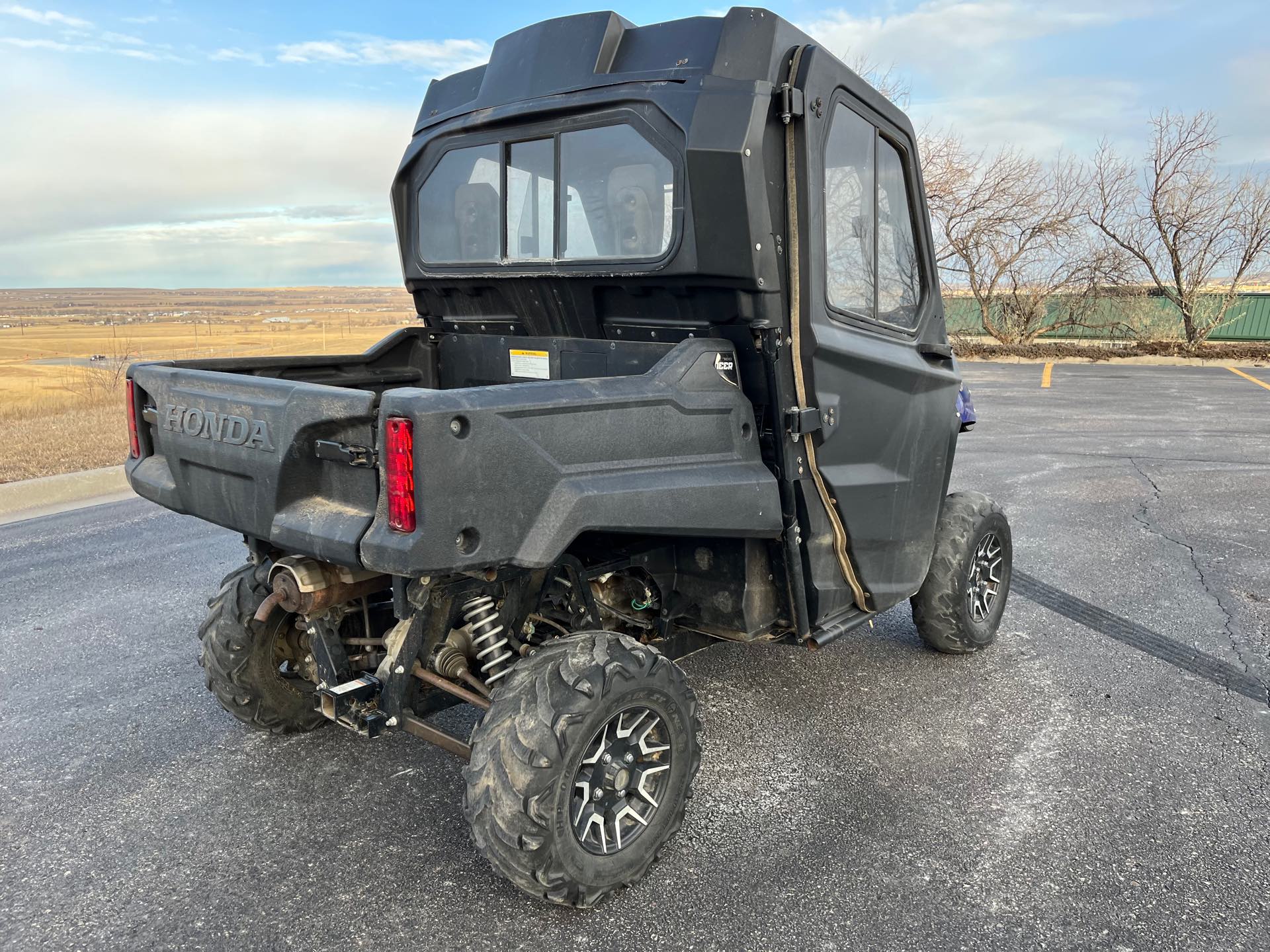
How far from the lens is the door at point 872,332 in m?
3.30

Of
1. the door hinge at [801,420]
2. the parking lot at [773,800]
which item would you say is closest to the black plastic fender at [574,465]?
the door hinge at [801,420]

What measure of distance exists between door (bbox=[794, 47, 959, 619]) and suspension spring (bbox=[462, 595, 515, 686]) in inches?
49.1

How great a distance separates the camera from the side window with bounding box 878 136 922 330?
387cm

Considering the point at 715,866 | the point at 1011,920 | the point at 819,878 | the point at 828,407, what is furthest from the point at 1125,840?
the point at 828,407

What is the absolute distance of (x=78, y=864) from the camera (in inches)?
119

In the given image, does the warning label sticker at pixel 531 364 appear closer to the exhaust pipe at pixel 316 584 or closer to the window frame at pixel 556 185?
the window frame at pixel 556 185

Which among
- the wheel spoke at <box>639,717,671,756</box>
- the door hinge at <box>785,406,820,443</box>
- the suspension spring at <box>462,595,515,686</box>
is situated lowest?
the wheel spoke at <box>639,717,671,756</box>

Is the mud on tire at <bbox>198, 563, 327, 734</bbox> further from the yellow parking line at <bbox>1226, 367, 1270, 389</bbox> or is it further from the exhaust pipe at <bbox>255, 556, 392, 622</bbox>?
the yellow parking line at <bbox>1226, 367, 1270, 389</bbox>

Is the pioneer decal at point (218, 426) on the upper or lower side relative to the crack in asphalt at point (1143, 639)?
upper

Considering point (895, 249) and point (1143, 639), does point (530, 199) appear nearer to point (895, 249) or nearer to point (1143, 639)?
point (895, 249)

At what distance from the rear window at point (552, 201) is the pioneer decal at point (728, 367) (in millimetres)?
416

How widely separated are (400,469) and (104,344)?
51.7 m

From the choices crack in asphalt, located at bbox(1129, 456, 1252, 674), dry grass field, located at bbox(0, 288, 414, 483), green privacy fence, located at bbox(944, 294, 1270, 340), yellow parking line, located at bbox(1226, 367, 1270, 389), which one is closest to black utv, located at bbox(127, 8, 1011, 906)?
crack in asphalt, located at bbox(1129, 456, 1252, 674)

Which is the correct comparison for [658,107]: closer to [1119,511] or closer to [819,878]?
[819,878]
